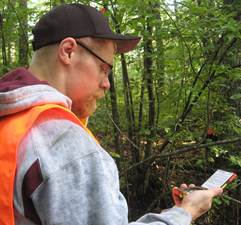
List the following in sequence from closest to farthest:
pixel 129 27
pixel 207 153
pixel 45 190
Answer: pixel 45 190, pixel 129 27, pixel 207 153

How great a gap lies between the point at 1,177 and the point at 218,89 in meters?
3.62

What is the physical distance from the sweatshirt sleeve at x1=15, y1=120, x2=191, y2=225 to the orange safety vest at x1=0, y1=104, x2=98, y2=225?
24 mm

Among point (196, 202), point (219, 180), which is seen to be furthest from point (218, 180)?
point (196, 202)

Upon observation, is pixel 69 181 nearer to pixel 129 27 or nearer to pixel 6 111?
pixel 6 111

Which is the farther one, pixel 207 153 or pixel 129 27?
pixel 207 153

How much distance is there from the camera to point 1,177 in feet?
3.92

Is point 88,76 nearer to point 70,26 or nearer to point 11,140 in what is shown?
point 70,26

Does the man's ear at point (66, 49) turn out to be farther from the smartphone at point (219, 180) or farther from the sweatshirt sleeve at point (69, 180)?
the smartphone at point (219, 180)

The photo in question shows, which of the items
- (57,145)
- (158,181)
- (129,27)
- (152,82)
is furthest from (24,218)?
(158,181)

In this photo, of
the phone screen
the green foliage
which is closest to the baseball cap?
the phone screen

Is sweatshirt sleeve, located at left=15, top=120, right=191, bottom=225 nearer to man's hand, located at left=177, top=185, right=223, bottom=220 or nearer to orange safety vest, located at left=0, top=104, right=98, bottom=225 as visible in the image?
orange safety vest, located at left=0, top=104, right=98, bottom=225

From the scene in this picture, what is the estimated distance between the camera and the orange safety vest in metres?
1.18

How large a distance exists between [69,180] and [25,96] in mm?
306

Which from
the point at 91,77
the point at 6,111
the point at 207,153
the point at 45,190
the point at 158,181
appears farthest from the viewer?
the point at 158,181
